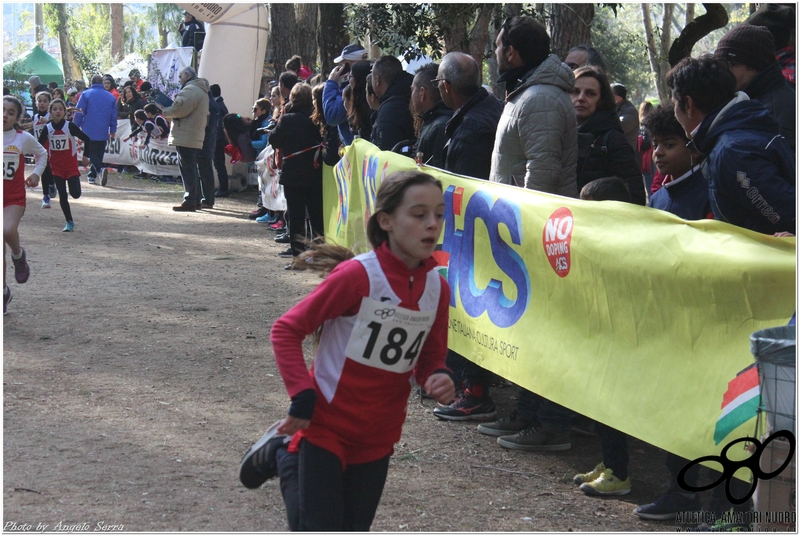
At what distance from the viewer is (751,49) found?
497 cm

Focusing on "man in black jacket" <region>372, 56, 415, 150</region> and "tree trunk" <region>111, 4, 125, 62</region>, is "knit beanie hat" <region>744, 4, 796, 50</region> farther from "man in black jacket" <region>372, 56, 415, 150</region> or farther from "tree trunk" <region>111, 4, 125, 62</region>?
"tree trunk" <region>111, 4, 125, 62</region>

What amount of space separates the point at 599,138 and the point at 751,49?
1.16 meters

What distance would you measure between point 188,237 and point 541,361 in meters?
9.23

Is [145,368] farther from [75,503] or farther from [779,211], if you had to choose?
[779,211]

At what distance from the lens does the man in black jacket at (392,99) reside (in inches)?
324

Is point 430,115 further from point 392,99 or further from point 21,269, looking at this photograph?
point 21,269

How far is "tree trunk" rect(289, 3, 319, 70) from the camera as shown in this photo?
65.7 feet

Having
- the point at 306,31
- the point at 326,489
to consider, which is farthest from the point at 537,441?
the point at 306,31

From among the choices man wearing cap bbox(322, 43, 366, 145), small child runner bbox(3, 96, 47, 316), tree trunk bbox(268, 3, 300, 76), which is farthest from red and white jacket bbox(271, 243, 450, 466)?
tree trunk bbox(268, 3, 300, 76)

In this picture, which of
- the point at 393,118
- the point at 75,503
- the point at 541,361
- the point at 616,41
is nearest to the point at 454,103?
the point at 393,118

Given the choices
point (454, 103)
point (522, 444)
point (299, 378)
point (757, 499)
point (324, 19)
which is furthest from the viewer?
point (324, 19)

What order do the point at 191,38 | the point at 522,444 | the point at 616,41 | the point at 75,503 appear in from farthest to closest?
the point at 616,41, the point at 191,38, the point at 522,444, the point at 75,503

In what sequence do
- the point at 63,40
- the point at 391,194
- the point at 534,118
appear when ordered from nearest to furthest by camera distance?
the point at 391,194, the point at 534,118, the point at 63,40

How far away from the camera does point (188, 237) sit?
13453mm
